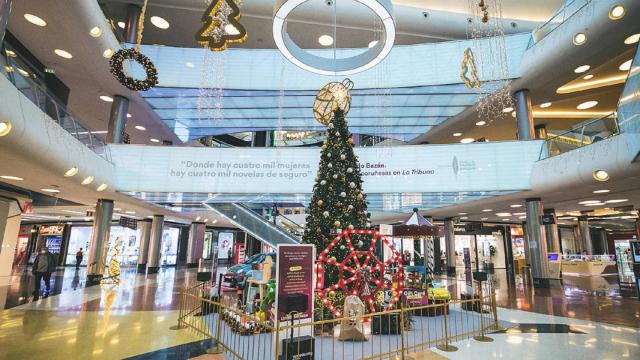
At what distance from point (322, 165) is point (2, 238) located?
16.5 m

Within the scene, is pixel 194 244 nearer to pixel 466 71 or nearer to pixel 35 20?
pixel 35 20

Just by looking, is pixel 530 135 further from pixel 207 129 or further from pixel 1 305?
pixel 1 305

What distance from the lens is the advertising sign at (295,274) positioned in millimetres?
5227

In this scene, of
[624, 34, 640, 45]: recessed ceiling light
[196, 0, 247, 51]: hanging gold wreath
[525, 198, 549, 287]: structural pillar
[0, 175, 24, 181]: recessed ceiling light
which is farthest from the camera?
[525, 198, 549, 287]: structural pillar

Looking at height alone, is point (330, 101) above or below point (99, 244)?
above

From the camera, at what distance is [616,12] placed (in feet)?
32.7

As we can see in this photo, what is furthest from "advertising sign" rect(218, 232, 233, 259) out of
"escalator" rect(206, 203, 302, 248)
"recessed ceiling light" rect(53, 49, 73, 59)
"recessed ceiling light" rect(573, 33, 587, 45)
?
"recessed ceiling light" rect(573, 33, 587, 45)

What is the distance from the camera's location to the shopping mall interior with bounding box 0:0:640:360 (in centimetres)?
641

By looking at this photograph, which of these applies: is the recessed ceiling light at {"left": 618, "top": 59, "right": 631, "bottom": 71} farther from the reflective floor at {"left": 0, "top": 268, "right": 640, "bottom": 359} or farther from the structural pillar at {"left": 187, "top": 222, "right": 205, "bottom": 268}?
the structural pillar at {"left": 187, "top": 222, "right": 205, "bottom": 268}

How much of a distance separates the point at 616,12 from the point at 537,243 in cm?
888

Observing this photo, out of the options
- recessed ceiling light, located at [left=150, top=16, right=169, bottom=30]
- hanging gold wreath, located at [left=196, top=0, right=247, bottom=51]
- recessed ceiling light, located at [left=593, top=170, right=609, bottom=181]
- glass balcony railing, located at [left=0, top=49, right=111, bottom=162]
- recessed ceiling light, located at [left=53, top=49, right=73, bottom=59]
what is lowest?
recessed ceiling light, located at [left=593, top=170, right=609, bottom=181]

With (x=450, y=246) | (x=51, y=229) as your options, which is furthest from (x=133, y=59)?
(x=51, y=229)

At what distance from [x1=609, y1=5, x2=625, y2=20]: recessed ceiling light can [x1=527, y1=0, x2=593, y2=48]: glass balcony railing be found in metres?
1.03

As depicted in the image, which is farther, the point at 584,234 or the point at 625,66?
the point at 584,234
